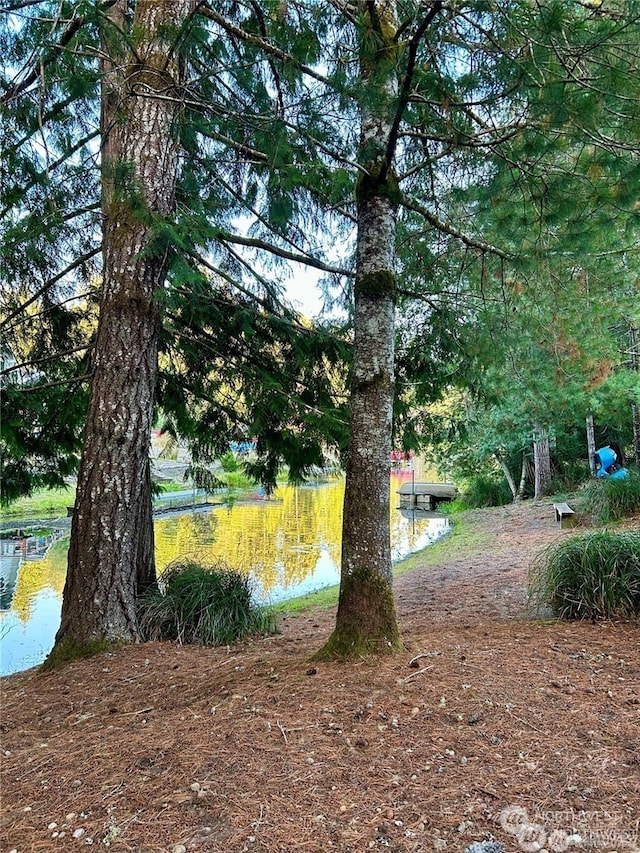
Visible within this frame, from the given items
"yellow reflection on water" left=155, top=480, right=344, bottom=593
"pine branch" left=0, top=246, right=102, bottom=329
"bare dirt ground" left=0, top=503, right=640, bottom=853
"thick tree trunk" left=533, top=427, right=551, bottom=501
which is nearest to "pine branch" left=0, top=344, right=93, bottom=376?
"pine branch" left=0, top=246, right=102, bottom=329

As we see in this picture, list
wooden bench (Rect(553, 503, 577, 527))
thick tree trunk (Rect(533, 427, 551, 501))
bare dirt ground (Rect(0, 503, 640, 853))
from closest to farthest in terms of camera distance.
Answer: bare dirt ground (Rect(0, 503, 640, 853))
wooden bench (Rect(553, 503, 577, 527))
thick tree trunk (Rect(533, 427, 551, 501))

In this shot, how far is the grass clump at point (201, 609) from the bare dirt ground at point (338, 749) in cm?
52

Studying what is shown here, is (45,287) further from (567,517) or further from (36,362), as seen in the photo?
(567,517)

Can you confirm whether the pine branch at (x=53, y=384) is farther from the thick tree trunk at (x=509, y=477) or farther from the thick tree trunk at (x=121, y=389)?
the thick tree trunk at (x=509, y=477)

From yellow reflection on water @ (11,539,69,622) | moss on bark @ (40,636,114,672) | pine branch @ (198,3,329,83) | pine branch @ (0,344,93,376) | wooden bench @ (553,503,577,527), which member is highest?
pine branch @ (198,3,329,83)

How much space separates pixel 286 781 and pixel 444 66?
314cm

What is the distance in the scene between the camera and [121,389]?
3.35m

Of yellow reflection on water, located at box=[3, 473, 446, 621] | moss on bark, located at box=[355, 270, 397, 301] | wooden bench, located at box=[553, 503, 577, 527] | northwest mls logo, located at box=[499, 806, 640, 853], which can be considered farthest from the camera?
wooden bench, located at box=[553, 503, 577, 527]

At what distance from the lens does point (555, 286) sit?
13.6ft

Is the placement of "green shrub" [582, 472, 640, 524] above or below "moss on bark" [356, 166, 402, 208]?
below

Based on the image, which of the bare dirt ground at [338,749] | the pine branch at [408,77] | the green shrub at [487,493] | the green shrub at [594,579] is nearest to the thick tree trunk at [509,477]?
the green shrub at [487,493]

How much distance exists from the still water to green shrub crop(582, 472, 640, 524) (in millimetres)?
3020

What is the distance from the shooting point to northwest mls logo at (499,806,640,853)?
4.26 ft

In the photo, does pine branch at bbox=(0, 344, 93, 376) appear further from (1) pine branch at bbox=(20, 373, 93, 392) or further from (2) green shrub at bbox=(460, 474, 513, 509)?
(2) green shrub at bbox=(460, 474, 513, 509)
